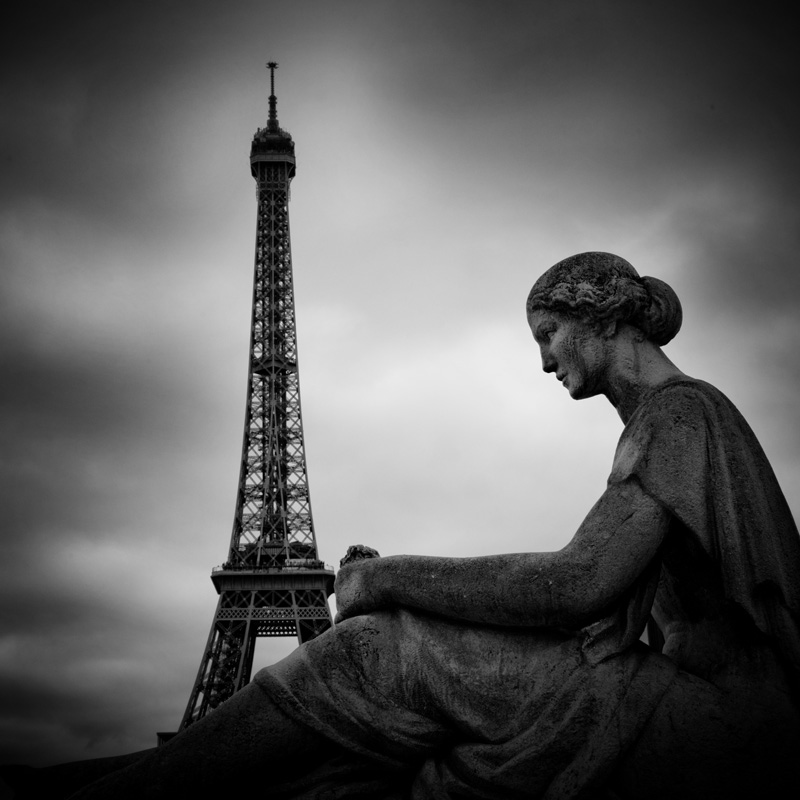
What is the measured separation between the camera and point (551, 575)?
11.0 ft

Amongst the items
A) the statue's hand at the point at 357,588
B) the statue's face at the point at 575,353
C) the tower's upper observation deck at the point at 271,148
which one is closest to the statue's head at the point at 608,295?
the statue's face at the point at 575,353

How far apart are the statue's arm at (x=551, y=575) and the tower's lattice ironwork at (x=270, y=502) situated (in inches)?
1778

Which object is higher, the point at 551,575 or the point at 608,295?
the point at 608,295

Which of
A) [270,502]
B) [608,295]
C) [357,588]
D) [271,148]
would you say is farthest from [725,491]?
[271,148]

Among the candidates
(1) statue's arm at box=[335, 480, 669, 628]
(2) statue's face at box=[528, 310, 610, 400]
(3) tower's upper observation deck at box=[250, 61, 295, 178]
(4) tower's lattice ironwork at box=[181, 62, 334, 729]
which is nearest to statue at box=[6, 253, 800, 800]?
(1) statue's arm at box=[335, 480, 669, 628]

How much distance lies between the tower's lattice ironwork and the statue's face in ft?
148

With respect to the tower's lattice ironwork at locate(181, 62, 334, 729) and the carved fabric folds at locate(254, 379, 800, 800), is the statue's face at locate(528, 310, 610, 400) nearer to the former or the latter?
the carved fabric folds at locate(254, 379, 800, 800)

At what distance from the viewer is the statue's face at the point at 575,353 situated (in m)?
3.95

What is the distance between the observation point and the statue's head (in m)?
3.91

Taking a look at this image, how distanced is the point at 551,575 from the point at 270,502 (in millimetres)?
55189

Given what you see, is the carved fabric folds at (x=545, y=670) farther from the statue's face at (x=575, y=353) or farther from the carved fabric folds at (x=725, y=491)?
the statue's face at (x=575, y=353)

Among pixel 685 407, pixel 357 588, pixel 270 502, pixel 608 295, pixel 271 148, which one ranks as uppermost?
pixel 271 148

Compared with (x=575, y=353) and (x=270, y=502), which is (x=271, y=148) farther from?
(x=575, y=353)

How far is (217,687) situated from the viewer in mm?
47531
